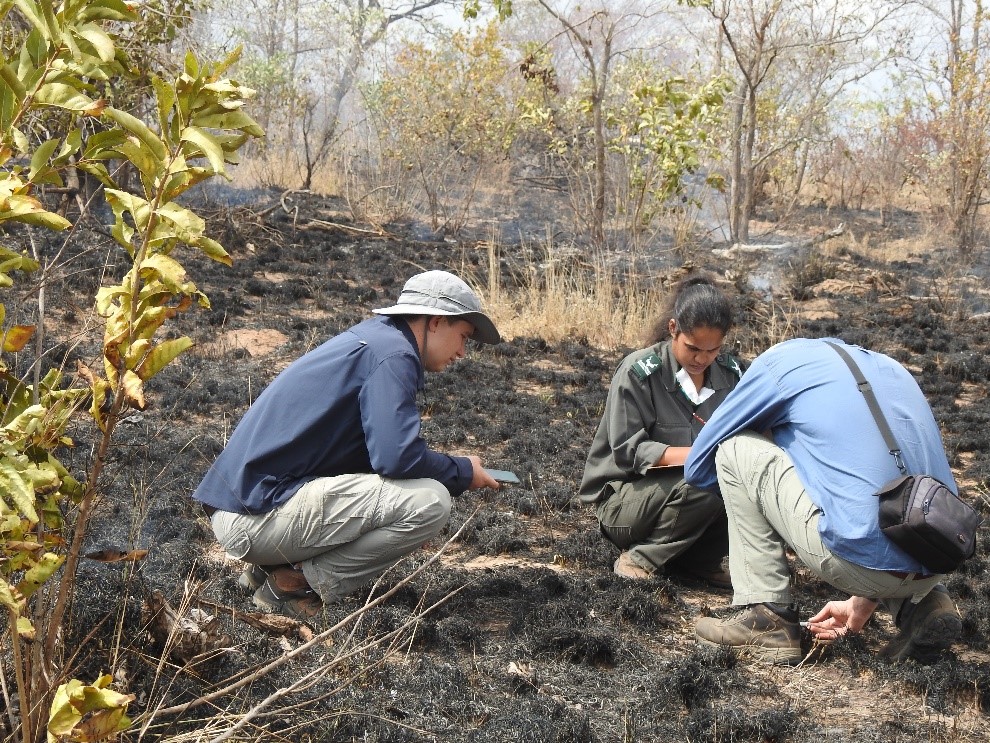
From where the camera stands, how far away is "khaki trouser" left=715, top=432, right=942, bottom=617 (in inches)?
135

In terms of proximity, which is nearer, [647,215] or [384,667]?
[384,667]

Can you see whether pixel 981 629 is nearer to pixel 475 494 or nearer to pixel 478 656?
pixel 478 656

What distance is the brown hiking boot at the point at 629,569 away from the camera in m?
4.39

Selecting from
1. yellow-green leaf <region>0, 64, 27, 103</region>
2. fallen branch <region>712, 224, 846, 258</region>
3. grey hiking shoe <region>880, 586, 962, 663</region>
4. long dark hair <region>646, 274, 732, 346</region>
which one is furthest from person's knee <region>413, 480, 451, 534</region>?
fallen branch <region>712, 224, 846, 258</region>

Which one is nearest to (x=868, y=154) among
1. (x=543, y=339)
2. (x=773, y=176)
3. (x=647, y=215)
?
(x=773, y=176)

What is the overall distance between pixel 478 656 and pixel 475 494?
1887 mm

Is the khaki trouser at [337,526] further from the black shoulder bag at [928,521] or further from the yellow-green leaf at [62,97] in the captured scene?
the yellow-green leaf at [62,97]

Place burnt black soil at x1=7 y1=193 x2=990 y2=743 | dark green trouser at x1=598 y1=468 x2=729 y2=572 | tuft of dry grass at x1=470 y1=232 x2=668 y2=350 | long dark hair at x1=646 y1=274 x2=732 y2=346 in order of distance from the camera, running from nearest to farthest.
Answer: burnt black soil at x1=7 y1=193 x2=990 y2=743, long dark hair at x1=646 y1=274 x2=732 y2=346, dark green trouser at x1=598 y1=468 x2=729 y2=572, tuft of dry grass at x1=470 y1=232 x2=668 y2=350

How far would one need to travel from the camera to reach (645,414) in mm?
4387

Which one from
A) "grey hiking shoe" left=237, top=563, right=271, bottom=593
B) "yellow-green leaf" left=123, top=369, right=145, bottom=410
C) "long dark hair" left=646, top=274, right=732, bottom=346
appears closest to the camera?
"yellow-green leaf" left=123, top=369, right=145, bottom=410

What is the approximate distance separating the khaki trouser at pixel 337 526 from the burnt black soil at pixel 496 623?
0.56ft

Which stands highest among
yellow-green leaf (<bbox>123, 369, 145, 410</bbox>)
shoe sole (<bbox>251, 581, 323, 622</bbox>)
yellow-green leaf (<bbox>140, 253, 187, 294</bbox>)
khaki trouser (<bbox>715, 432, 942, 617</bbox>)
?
yellow-green leaf (<bbox>140, 253, 187, 294</bbox>)

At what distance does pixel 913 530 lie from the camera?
10.2ft

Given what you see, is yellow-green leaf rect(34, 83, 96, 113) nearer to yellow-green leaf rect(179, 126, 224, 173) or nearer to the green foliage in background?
the green foliage in background
